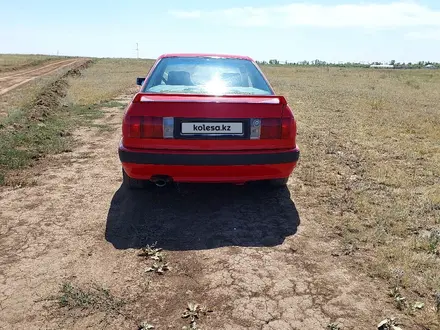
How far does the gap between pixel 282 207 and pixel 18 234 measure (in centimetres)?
255

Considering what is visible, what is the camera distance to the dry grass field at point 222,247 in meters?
2.37

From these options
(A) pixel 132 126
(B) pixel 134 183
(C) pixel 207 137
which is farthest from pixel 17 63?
(C) pixel 207 137

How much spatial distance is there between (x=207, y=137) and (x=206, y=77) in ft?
3.78

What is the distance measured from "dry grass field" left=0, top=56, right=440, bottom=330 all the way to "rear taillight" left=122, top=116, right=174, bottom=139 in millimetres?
816

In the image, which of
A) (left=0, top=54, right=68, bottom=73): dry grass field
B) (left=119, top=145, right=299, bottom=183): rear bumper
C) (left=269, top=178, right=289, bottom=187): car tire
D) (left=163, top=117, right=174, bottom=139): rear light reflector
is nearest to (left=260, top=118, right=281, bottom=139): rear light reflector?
(left=119, top=145, right=299, bottom=183): rear bumper

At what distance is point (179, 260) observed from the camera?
2.95m

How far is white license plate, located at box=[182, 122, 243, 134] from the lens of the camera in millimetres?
3430

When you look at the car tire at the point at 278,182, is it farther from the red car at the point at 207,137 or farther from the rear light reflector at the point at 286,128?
the rear light reflector at the point at 286,128

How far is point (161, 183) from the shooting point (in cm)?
369

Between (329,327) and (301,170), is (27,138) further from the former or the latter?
(329,327)

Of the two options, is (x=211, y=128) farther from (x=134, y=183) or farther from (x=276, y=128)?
(x=134, y=183)

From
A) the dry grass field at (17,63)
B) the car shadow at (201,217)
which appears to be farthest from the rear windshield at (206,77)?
the dry grass field at (17,63)

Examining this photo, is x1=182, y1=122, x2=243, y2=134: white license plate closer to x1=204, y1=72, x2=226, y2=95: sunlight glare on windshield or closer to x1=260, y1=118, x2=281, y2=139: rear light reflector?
x1=260, y1=118, x2=281, y2=139: rear light reflector

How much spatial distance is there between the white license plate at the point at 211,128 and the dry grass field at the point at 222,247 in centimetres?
86
